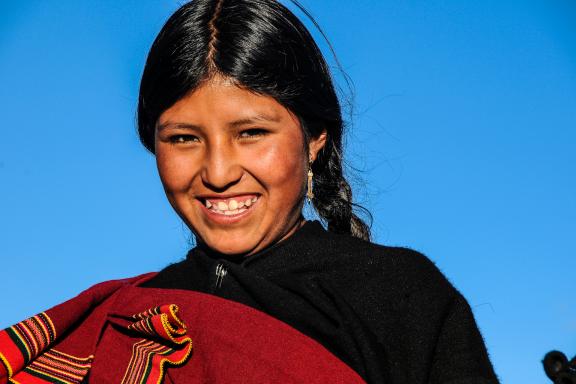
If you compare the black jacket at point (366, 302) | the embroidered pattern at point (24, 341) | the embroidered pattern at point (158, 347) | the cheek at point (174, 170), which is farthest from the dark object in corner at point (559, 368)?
the embroidered pattern at point (24, 341)

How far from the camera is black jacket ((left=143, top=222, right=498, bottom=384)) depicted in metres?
2.51

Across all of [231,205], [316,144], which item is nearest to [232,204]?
[231,205]

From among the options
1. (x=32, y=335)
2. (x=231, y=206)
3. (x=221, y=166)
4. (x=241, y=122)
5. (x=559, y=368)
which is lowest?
(x=559, y=368)

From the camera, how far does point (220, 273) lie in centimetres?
287

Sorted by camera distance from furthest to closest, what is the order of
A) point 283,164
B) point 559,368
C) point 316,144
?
point 316,144 < point 283,164 < point 559,368

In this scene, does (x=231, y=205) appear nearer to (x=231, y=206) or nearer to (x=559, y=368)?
(x=231, y=206)

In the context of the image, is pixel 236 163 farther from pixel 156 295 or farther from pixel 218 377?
pixel 218 377

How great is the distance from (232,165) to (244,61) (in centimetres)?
35

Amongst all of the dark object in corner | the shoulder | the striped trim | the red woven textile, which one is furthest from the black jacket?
the striped trim

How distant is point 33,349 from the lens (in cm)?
264

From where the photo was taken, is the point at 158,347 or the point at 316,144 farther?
the point at 316,144

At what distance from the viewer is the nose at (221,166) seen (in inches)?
106

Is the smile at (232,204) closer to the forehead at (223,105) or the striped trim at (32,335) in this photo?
the forehead at (223,105)

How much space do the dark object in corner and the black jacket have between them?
40cm
